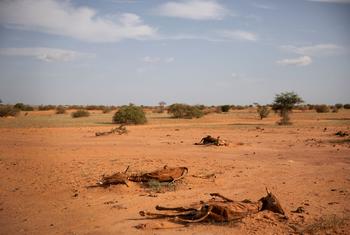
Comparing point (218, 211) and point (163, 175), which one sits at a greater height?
point (163, 175)

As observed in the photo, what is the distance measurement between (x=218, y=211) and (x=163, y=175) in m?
3.42

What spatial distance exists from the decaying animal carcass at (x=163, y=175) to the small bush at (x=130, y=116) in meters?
27.7

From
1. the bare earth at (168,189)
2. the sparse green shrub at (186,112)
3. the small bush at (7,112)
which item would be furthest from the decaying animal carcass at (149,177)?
the small bush at (7,112)

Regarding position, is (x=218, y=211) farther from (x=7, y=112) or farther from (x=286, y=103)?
(x=7, y=112)

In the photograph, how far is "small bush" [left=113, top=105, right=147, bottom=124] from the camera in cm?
3830

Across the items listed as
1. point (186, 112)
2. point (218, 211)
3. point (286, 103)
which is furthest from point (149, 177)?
point (186, 112)

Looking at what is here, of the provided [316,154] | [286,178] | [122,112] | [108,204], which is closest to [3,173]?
[108,204]

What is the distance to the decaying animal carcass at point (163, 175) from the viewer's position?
1048 cm

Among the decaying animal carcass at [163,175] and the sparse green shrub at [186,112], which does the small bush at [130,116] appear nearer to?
the sparse green shrub at [186,112]

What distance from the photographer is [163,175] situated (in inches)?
414

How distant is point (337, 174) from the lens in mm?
11648

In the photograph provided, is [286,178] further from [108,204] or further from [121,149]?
[121,149]

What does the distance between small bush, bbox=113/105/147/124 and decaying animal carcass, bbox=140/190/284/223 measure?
3074 centimetres

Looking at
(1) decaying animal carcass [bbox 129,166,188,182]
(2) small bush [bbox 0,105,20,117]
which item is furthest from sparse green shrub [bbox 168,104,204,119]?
(1) decaying animal carcass [bbox 129,166,188,182]
